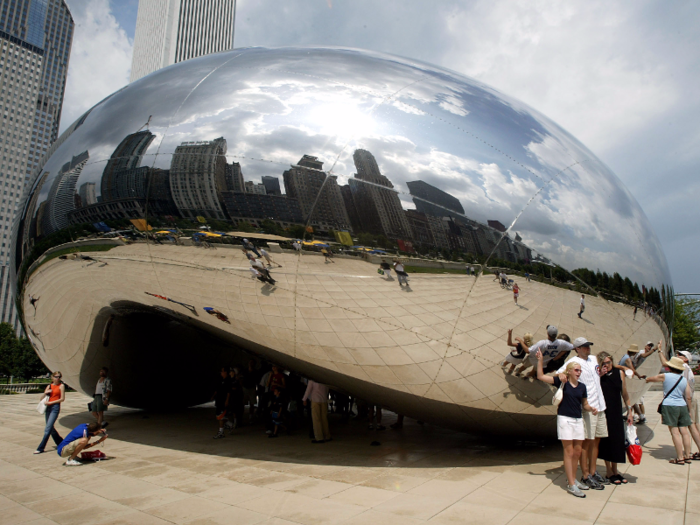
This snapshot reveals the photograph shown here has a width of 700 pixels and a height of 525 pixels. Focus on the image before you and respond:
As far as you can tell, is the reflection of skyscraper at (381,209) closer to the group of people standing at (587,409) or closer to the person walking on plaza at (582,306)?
the group of people standing at (587,409)

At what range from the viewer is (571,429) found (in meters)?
4.21

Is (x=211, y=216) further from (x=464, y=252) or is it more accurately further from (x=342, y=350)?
(x=464, y=252)

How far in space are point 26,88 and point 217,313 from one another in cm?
15601

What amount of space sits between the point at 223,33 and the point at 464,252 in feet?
447

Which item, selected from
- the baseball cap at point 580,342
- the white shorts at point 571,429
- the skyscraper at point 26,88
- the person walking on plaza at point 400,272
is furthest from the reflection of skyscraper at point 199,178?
the skyscraper at point 26,88

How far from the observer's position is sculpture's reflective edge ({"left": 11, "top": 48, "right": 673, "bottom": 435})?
4.26 meters

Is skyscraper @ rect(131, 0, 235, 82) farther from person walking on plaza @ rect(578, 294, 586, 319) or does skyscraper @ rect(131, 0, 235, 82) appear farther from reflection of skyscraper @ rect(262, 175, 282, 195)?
person walking on plaza @ rect(578, 294, 586, 319)

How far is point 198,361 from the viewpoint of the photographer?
9.40m

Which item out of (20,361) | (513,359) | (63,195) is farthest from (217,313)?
(20,361)

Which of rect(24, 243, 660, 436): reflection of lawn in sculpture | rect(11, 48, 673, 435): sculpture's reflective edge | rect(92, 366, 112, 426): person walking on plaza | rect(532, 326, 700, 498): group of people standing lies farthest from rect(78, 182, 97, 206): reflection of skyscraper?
rect(532, 326, 700, 498): group of people standing

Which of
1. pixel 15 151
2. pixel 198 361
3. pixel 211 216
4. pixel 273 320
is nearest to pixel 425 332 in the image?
pixel 273 320

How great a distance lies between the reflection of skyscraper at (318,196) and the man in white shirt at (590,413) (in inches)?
97.2

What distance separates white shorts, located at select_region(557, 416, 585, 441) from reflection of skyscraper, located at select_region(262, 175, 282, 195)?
3284mm

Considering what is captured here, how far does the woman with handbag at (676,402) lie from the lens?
540cm
